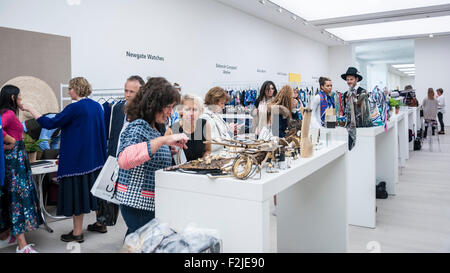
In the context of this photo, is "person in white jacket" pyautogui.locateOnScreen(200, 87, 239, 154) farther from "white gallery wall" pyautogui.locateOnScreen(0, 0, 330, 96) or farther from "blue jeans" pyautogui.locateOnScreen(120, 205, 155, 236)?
"white gallery wall" pyautogui.locateOnScreen(0, 0, 330, 96)

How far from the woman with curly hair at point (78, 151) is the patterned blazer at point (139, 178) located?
Result: 1903 millimetres

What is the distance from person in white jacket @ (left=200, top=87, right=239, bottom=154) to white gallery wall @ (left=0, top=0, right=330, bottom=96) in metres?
2.60

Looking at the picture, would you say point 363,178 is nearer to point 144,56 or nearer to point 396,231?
point 396,231

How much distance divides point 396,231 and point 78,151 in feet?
11.2

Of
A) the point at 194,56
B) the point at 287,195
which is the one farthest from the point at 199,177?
the point at 194,56

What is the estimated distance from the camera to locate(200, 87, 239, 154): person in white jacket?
3.03m

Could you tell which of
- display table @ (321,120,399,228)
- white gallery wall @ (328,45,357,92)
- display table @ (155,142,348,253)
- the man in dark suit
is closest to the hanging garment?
display table @ (321,120,399,228)

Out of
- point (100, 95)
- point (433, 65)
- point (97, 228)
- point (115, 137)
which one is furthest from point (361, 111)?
point (433, 65)

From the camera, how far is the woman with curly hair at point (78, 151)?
11.7 ft

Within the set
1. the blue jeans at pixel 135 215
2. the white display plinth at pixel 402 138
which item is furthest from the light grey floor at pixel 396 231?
the white display plinth at pixel 402 138

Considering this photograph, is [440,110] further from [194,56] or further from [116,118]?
[116,118]

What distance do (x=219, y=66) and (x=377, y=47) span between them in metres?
12.3

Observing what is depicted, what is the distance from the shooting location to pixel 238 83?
8.96 metres

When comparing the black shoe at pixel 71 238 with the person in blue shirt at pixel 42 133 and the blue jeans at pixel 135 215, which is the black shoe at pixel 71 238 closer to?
the person in blue shirt at pixel 42 133
